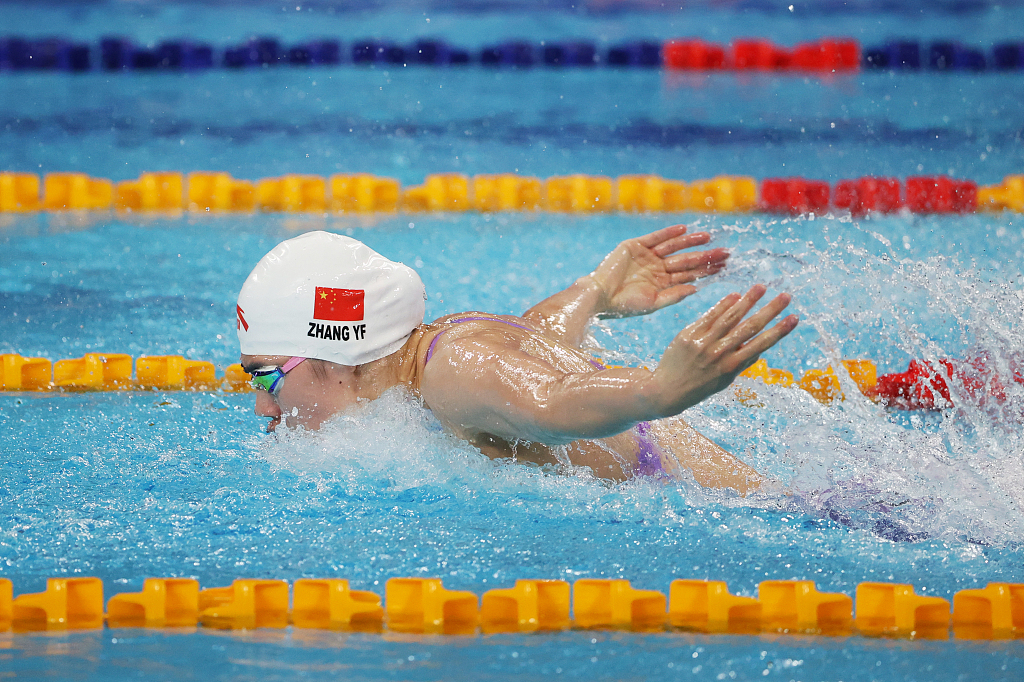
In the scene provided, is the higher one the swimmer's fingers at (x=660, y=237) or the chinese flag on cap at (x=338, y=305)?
the swimmer's fingers at (x=660, y=237)

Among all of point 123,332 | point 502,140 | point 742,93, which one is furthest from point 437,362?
point 742,93

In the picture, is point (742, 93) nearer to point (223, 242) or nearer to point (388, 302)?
point (223, 242)

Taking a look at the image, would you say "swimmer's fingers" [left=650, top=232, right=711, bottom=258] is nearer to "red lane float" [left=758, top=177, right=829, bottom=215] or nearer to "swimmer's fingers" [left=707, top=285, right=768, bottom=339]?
"swimmer's fingers" [left=707, top=285, right=768, bottom=339]

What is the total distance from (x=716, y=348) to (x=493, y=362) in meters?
0.50

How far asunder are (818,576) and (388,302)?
3.44ft

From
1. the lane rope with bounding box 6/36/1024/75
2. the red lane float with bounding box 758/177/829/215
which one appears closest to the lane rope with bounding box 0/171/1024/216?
the red lane float with bounding box 758/177/829/215

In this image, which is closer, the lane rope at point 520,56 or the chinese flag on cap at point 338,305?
the chinese flag on cap at point 338,305

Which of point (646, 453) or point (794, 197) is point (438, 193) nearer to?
point (794, 197)

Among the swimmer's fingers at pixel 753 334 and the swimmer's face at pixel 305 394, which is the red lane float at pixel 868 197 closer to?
the swimmer's face at pixel 305 394

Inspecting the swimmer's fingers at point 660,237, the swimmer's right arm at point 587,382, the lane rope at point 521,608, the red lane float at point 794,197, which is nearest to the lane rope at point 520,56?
the red lane float at point 794,197

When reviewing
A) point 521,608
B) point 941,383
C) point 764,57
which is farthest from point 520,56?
point 521,608

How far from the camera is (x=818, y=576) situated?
7.53ft

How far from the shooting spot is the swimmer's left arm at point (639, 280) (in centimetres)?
288

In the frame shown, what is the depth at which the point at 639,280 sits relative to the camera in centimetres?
295
